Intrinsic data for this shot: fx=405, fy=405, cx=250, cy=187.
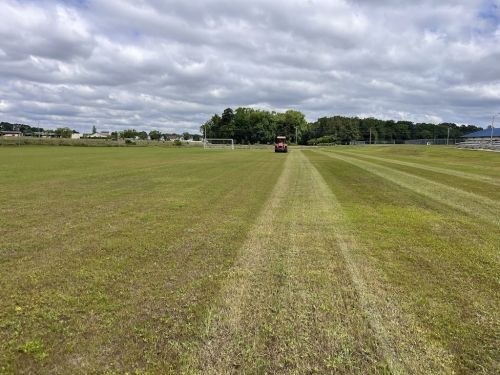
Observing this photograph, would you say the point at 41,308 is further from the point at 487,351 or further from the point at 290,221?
the point at 290,221

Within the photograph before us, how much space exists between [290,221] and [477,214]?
4944mm

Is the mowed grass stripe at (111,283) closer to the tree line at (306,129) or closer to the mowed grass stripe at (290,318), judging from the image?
the mowed grass stripe at (290,318)

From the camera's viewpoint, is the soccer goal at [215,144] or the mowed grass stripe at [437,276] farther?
the soccer goal at [215,144]

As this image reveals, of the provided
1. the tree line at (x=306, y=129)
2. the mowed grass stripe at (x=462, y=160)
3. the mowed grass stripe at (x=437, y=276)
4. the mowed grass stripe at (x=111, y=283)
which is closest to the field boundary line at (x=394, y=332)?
the mowed grass stripe at (x=437, y=276)

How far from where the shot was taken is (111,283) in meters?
5.16

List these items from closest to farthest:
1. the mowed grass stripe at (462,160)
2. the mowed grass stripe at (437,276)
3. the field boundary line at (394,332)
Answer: the field boundary line at (394,332) < the mowed grass stripe at (437,276) < the mowed grass stripe at (462,160)

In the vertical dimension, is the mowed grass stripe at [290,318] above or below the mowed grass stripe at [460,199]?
below

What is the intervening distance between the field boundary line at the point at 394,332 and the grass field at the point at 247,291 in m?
0.02

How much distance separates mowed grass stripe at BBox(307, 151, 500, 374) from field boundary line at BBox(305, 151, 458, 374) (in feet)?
0.04

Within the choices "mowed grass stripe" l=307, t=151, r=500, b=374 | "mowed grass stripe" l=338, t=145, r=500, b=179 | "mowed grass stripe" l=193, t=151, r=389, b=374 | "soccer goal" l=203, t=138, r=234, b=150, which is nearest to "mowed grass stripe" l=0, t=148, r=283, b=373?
"mowed grass stripe" l=193, t=151, r=389, b=374

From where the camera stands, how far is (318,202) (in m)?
12.1

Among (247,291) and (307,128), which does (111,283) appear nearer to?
(247,291)

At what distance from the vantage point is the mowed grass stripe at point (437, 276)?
383cm

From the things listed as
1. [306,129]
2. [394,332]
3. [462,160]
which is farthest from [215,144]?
[394,332]
